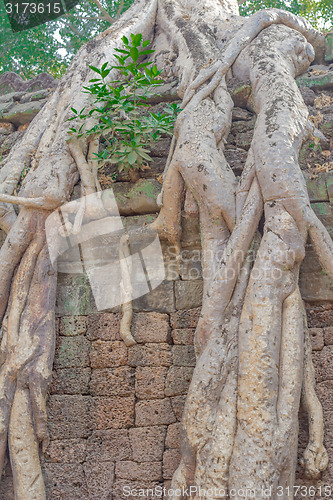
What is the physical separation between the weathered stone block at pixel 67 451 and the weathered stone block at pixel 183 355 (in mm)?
A: 735

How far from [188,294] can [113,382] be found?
729 millimetres

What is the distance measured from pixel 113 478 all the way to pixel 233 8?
13.7 ft

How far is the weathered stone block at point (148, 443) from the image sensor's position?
2752mm

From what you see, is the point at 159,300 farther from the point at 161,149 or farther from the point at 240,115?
the point at 240,115

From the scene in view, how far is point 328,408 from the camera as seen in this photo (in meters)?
2.64

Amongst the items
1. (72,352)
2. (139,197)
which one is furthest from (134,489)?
(139,197)

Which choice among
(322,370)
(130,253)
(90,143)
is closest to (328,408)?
(322,370)

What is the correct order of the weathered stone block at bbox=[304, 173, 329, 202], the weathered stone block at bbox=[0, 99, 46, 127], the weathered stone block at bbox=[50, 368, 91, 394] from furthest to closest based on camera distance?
1. the weathered stone block at bbox=[0, 99, 46, 127]
2. the weathered stone block at bbox=[304, 173, 329, 202]
3. the weathered stone block at bbox=[50, 368, 91, 394]

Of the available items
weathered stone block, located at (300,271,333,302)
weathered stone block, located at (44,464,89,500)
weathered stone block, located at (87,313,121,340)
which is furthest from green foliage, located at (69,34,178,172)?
weathered stone block, located at (44,464,89,500)

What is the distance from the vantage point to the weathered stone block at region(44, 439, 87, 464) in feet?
9.27

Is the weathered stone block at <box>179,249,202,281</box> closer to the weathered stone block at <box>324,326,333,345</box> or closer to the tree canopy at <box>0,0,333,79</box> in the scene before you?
the weathered stone block at <box>324,326,333,345</box>

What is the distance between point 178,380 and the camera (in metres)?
2.88

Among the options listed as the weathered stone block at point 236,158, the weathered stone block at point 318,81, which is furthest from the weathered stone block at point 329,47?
the weathered stone block at point 236,158

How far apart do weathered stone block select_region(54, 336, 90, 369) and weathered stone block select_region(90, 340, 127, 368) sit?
0.05 metres
